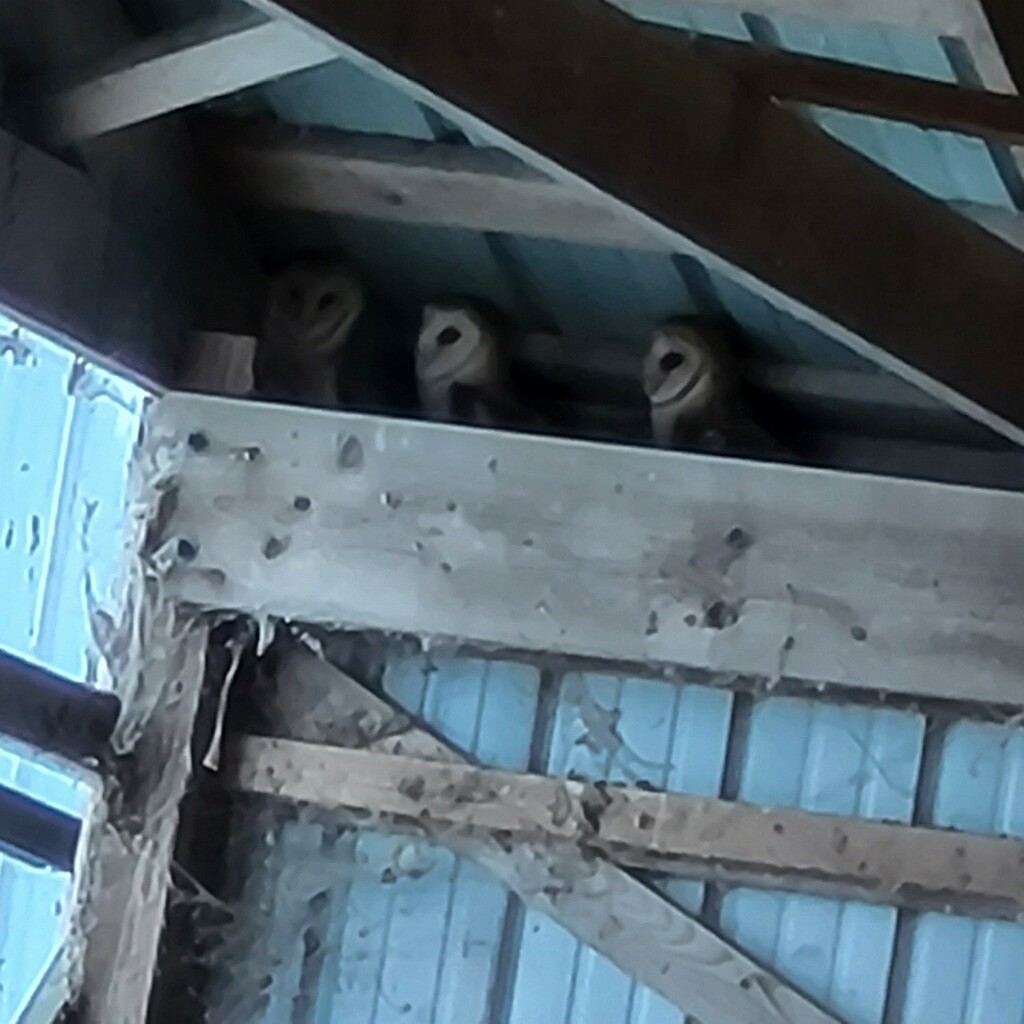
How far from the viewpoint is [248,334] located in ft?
9.45

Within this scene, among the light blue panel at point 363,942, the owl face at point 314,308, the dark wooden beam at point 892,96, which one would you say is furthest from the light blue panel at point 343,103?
the dark wooden beam at point 892,96

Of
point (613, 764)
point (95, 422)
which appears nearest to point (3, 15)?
point (95, 422)

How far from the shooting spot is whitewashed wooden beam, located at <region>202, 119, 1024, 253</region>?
2.52m

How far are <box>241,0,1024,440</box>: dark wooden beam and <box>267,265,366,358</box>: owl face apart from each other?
149cm

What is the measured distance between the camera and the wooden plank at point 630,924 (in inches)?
99.3

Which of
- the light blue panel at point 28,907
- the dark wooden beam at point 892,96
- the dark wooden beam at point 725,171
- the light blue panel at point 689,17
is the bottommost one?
the light blue panel at point 28,907

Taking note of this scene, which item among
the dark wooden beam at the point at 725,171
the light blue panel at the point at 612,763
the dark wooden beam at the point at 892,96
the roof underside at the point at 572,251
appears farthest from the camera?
the light blue panel at the point at 612,763

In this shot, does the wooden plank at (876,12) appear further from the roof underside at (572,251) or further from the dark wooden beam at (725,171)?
the dark wooden beam at (725,171)

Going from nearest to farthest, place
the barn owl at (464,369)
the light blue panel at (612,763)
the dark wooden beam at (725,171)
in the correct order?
the dark wooden beam at (725,171) → the light blue panel at (612,763) → the barn owl at (464,369)

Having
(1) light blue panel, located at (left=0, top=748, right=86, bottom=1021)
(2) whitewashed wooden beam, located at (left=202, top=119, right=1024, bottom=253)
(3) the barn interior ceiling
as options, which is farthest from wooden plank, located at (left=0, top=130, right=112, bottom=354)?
(1) light blue panel, located at (left=0, top=748, right=86, bottom=1021)

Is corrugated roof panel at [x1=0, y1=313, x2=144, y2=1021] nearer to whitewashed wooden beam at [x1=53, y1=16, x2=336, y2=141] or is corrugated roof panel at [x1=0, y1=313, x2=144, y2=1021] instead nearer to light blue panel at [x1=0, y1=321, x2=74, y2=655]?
light blue panel at [x1=0, y1=321, x2=74, y2=655]

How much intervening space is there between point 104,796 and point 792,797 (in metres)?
0.87

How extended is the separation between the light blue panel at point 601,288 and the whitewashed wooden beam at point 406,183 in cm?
9

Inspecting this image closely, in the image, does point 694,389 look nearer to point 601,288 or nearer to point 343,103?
point 601,288
